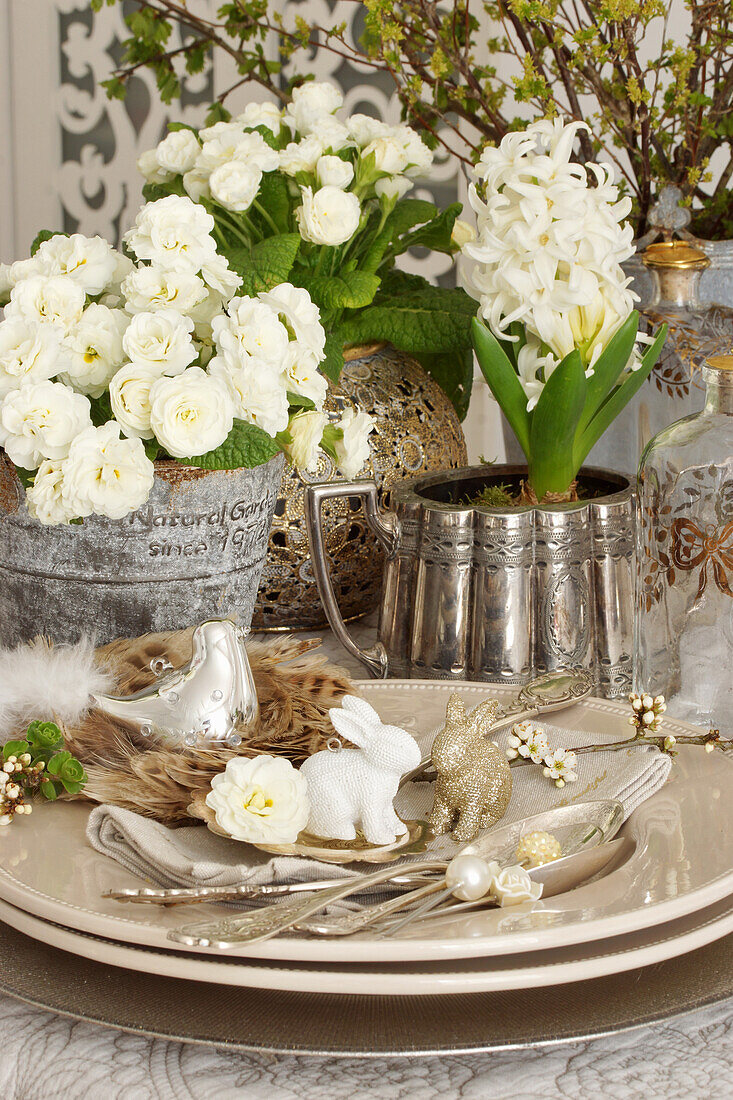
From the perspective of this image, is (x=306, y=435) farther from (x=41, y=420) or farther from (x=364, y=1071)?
(x=364, y=1071)

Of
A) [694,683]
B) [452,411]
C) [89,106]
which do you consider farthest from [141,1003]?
[89,106]

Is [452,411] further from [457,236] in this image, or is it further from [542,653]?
[542,653]

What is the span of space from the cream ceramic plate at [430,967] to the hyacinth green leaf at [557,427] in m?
0.34

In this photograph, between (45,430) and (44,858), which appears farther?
(45,430)

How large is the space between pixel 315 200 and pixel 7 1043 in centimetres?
48

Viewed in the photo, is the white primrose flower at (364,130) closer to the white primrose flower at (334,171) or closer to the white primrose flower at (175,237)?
the white primrose flower at (334,171)

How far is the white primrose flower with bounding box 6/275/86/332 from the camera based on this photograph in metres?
0.56

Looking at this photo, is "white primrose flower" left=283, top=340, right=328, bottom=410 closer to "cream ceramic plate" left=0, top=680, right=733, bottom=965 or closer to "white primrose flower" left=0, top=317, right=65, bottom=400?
"white primrose flower" left=0, top=317, right=65, bottom=400

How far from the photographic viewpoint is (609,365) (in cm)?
67

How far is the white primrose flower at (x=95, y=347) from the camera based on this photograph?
1.84 feet

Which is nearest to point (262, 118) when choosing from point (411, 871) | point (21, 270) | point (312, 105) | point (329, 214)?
point (312, 105)

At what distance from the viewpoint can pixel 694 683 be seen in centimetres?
63

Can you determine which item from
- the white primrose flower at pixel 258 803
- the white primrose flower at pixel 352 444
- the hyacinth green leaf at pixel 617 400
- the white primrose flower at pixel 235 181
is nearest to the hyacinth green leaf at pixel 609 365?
the hyacinth green leaf at pixel 617 400

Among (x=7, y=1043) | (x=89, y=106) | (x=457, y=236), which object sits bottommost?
(x=7, y=1043)
